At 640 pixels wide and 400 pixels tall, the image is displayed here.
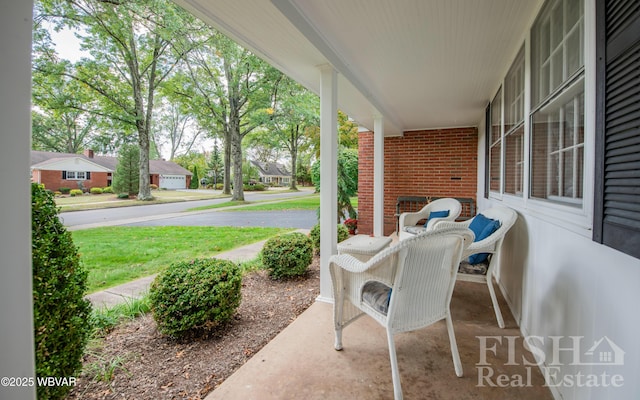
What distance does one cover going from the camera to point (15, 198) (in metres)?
0.73

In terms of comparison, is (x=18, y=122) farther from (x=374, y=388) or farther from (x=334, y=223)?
(x=334, y=223)

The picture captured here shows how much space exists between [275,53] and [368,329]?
99.2 inches

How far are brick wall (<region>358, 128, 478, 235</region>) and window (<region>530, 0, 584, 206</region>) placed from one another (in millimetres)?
3938

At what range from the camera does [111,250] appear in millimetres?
5469

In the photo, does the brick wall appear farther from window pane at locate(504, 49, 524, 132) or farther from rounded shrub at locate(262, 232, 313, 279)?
rounded shrub at locate(262, 232, 313, 279)

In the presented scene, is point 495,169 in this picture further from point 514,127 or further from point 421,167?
point 421,167

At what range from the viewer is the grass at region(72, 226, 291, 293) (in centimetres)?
419

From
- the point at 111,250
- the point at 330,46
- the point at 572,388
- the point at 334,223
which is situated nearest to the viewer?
the point at 572,388

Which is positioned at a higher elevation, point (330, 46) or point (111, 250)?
point (330, 46)

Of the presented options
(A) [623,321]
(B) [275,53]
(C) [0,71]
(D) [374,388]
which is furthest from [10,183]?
(B) [275,53]

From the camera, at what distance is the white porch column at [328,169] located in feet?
8.93

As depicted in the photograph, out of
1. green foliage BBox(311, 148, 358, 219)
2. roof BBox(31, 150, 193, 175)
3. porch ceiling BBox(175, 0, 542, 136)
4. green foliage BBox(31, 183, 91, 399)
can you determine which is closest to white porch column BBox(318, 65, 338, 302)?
porch ceiling BBox(175, 0, 542, 136)

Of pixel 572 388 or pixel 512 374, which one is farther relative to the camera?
pixel 512 374

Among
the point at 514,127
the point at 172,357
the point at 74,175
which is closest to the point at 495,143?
the point at 514,127
